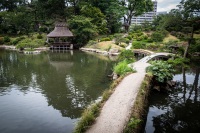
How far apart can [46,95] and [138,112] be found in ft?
25.3

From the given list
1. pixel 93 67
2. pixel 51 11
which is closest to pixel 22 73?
pixel 93 67

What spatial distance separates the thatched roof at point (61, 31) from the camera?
40062 mm

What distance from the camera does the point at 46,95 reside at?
1434 cm

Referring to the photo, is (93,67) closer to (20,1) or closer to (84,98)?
(84,98)

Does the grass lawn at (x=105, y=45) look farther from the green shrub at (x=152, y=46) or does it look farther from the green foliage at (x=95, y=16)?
the green foliage at (x=95, y=16)

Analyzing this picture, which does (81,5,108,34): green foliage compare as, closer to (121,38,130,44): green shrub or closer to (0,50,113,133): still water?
(121,38,130,44): green shrub

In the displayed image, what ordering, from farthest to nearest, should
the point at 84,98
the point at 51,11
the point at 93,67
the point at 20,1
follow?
the point at 20,1, the point at 51,11, the point at 93,67, the point at 84,98

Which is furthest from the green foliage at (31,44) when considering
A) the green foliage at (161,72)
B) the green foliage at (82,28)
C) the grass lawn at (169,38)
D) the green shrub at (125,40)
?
the green foliage at (161,72)

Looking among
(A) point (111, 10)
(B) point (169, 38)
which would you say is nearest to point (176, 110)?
(B) point (169, 38)

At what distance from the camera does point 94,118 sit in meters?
8.48

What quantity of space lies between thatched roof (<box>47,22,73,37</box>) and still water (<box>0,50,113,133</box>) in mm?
17650

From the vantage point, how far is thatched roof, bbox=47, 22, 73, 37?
40.1 metres

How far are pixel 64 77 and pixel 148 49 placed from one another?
63.3 ft

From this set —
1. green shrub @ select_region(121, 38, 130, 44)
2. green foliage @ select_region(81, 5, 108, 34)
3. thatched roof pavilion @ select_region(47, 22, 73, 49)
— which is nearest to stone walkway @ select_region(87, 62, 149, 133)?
green shrub @ select_region(121, 38, 130, 44)
